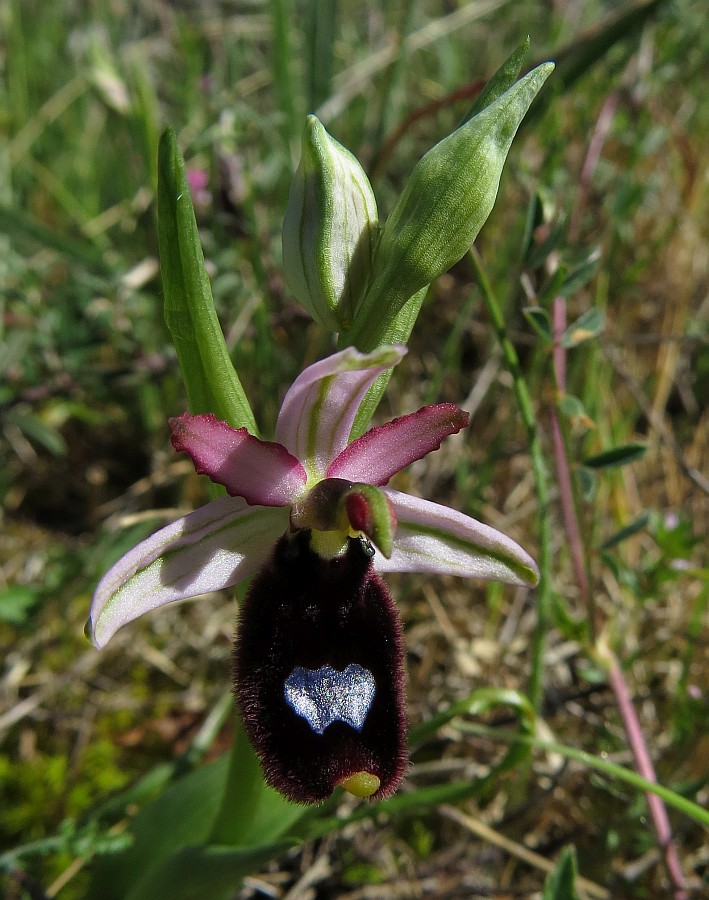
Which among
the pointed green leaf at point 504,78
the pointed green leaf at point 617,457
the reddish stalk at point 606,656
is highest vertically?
the pointed green leaf at point 504,78

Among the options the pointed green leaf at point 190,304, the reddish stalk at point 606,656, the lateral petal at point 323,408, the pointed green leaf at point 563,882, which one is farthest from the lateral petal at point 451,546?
the pointed green leaf at point 563,882

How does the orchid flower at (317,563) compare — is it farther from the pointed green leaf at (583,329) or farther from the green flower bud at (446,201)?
the pointed green leaf at (583,329)

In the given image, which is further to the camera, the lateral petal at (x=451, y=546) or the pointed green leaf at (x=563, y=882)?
the pointed green leaf at (x=563, y=882)

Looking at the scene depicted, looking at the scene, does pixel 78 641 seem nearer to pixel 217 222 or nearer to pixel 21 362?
pixel 21 362

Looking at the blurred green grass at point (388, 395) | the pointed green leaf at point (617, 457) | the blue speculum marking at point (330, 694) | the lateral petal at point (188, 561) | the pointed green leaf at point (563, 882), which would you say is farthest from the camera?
the blurred green grass at point (388, 395)

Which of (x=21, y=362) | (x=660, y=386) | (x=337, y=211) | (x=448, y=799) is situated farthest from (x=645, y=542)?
(x=21, y=362)

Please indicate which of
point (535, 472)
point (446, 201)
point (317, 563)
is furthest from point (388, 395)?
point (446, 201)

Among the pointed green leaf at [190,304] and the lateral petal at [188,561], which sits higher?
the pointed green leaf at [190,304]
